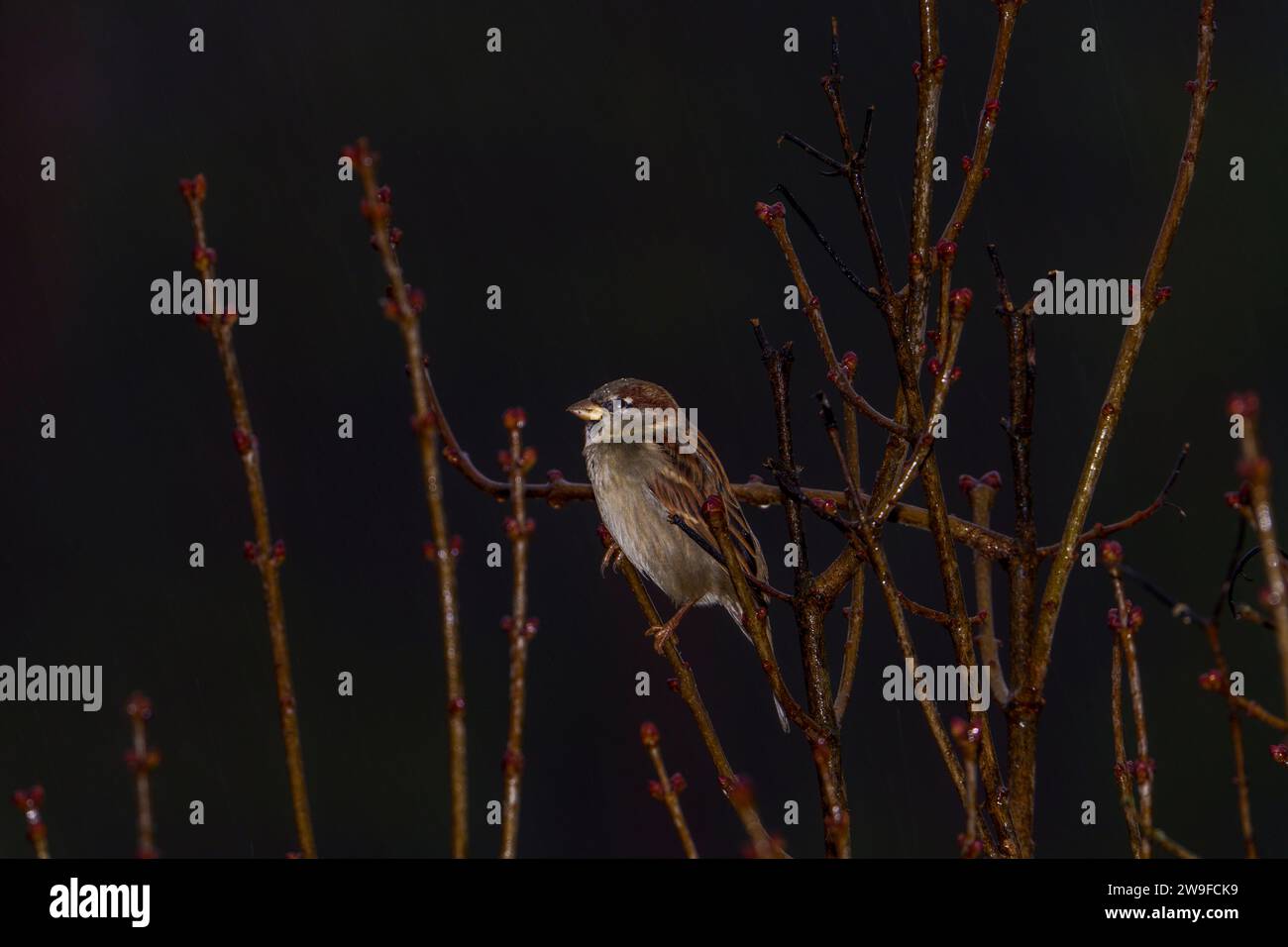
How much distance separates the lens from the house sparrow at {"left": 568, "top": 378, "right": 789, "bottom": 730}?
219cm

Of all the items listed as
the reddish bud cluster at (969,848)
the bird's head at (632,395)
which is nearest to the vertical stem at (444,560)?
the reddish bud cluster at (969,848)

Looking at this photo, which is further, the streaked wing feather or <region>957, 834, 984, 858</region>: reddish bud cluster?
the streaked wing feather

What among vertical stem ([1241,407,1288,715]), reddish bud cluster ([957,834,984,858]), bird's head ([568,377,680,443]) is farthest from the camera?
bird's head ([568,377,680,443])

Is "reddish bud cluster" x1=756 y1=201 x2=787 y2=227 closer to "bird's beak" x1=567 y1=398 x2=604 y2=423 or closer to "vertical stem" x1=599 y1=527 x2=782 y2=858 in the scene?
"vertical stem" x1=599 y1=527 x2=782 y2=858

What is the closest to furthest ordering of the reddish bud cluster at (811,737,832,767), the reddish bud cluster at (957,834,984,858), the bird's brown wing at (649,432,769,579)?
the reddish bud cluster at (957,834,984,858) → the reddish bud cluster at (811,737,832,767) → the bird's brown wing at (649,432,769,579)

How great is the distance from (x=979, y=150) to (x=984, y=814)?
65 cm

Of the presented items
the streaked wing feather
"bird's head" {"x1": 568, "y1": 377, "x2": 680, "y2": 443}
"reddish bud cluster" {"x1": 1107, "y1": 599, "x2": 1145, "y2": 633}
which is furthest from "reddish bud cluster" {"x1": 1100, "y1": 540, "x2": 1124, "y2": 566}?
"bird's head" {"x1": 568, "y1": 377, "x2": 680, "y2": 443}

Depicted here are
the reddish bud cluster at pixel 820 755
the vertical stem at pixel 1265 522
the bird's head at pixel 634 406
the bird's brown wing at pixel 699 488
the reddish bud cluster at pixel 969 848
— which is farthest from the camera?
the bird's head at pixel 634 406

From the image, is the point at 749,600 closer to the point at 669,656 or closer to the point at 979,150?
the point at 669,656

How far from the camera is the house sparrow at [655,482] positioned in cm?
219

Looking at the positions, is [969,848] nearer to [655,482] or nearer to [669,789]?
[669,789]

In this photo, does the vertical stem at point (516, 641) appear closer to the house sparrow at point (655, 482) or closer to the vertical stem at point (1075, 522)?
the vertical stem at point (1075, 522)
